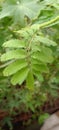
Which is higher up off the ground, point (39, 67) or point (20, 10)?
point (20, 10)

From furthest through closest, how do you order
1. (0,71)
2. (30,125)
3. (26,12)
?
(30,125) < (0,71) < (26,12)

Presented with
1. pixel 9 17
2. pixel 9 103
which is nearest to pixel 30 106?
pixel 9 103

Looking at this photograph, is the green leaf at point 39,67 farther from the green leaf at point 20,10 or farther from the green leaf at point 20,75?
the green leaf at point 20,10

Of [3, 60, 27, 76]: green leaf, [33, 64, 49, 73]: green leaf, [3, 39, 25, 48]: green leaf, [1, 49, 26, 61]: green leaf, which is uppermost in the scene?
[3, 39, 25, 48]: green leaf

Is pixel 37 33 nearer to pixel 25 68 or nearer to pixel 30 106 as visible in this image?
pixel 25 68

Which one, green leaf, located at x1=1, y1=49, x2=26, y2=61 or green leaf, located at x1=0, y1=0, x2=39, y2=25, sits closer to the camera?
green leaf, located at x1=1, y1=49, x2=26, y2=61

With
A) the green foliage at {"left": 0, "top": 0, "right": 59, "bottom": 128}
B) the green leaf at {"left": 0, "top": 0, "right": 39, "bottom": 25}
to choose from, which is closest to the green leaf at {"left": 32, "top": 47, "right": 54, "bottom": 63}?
the green foliage at {"left": 0, "top": 0, "right": 59, "bottom": 128}

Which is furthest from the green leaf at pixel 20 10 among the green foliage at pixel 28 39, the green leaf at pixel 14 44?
the green leaf at pixel 14 44

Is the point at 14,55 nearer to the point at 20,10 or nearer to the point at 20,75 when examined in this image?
the point at 20,75

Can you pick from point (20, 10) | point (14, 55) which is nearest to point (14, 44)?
point (14, 55)

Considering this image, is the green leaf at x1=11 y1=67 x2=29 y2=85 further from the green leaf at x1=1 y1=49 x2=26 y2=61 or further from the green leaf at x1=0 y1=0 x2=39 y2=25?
the green leaf at x1=0 y1=0 x2=39 y2=25

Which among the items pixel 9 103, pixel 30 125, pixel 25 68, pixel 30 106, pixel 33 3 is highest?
→ pixel 33 3
